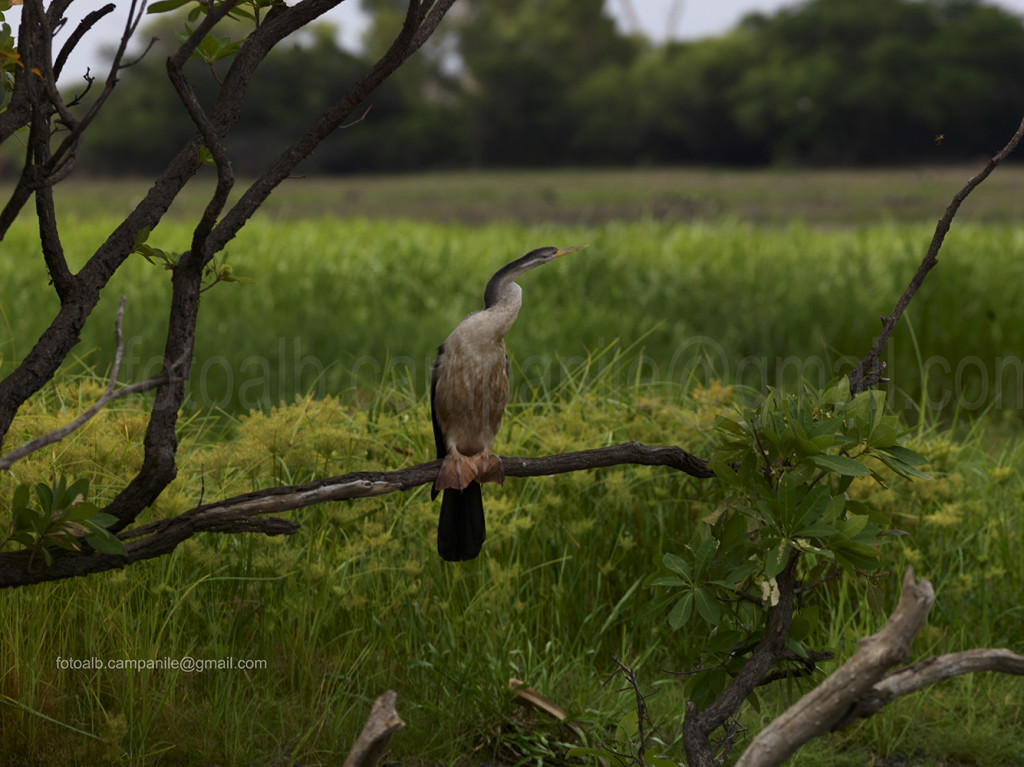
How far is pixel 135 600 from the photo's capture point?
2.94 metres

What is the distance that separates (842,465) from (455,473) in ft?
2.64

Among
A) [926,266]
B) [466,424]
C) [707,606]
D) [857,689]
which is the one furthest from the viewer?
[466,424]

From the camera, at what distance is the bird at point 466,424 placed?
6.79 feet

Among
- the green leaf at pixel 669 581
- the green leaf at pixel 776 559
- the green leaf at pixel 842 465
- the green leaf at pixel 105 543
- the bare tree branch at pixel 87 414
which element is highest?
the bare tree branch at pixel 87 414

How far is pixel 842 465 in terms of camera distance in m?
1.81

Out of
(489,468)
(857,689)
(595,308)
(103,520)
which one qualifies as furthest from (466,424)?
(595,308)

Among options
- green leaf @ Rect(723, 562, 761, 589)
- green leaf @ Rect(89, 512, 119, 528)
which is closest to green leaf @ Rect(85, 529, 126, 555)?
green leaf @ Rect(89, 512, 119, 528)

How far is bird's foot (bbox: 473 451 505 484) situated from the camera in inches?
83.2

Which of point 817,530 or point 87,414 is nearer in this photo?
point 87,414

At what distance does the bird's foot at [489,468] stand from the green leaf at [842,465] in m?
0.68

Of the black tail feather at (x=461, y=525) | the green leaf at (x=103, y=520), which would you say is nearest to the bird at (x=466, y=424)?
the black tail feather at (x=461, y=525)

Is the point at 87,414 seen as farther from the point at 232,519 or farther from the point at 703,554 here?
the point at 703,554

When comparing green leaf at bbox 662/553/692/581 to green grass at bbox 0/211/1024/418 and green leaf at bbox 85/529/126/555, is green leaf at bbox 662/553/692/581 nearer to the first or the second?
green leaf at bbox 85/529/126/555

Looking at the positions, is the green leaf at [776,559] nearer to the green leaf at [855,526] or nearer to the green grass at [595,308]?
the green leaf at [855,526]
